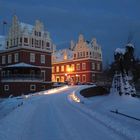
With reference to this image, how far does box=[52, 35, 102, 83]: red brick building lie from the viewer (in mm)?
96750

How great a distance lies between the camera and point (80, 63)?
3900 inches

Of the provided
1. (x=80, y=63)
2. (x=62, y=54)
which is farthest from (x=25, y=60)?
(x=62, y=54)

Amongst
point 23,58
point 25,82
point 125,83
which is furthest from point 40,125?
point 23,58

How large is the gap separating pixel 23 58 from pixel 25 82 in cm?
807

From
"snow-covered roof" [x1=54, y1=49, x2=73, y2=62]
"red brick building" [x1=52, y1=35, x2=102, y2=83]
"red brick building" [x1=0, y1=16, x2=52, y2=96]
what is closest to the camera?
"red brick building" [x1=0, y1=16, x2=52, y2=96]

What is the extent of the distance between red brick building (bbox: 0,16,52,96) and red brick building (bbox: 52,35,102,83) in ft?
68.2

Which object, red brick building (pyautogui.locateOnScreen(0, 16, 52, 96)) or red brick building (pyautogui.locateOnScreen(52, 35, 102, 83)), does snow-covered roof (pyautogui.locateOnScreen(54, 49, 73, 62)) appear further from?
red brick building (pyautogui.locateOnScreen(0, 16, 52, 96))

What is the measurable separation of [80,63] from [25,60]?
2918 centimetres

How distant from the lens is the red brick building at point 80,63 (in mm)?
96750

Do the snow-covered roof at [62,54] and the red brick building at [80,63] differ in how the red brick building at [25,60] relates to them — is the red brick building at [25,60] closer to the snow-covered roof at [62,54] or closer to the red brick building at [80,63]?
the red brick building at [80,63]

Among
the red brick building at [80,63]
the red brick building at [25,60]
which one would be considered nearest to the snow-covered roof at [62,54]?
the red brick building at [80,63]

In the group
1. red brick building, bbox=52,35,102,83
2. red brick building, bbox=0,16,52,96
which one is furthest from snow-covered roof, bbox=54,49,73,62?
red brick building, bbox=0,16,52,96

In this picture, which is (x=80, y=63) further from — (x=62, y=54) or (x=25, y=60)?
(x=25, y=60)

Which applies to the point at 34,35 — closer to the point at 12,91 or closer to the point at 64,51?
the point at 12,91
